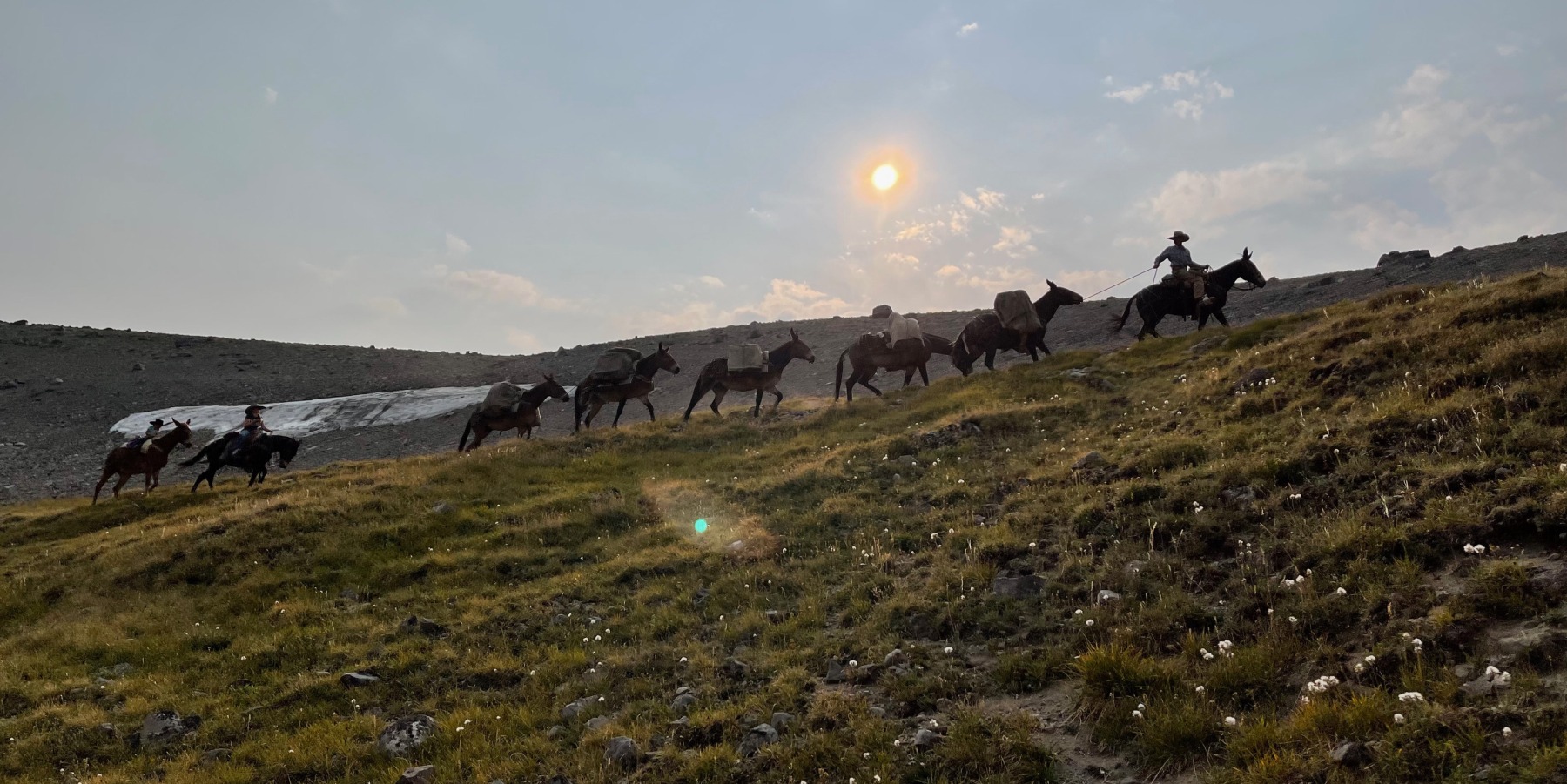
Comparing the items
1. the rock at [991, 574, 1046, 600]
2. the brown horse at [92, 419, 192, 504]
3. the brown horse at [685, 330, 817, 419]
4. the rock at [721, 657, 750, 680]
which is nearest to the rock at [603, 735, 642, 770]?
the rock at [721, 657, 750, 680]

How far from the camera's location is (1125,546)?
8.68m

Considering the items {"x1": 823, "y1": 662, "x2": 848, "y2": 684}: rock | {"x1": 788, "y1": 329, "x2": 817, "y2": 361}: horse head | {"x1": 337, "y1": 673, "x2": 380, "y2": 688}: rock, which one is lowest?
{"x1": 337, "y1": 673, "x2": 380, "y2": 688}: rock

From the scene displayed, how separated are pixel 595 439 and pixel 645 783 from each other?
1928 cm

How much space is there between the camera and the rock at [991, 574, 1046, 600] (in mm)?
8422

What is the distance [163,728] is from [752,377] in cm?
1977

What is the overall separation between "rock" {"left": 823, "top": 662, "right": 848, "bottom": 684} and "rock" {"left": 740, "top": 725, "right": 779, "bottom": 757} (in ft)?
3.36

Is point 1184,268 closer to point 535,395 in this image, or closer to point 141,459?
point 535,395

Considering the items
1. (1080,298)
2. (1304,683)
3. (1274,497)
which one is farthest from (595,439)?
(1304,683)

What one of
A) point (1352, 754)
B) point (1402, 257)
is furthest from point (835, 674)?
point (1402, 257)

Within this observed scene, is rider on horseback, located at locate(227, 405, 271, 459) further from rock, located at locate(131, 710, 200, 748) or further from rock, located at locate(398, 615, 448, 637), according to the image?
rock, located at locate(131, 710, 200, 748)

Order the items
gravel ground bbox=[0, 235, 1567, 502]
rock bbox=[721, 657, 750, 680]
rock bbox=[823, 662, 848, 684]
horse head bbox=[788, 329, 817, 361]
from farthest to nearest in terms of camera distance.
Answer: gravel ground bbox=[0, 235, 1567, 502] < horse head bbox=[788, 329, 817, 361] < rock bbox=[721, 657, 750, 680] < rock bbox=[823, 662, 848, 684]

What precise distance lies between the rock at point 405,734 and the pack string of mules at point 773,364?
19.2 metres

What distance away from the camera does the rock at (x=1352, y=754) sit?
14.8 ft

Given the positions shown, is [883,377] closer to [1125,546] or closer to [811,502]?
[811,502]
